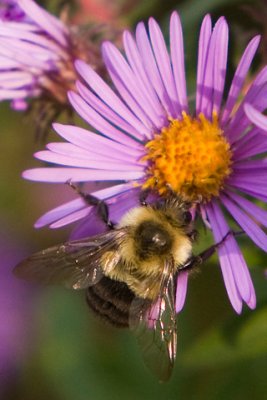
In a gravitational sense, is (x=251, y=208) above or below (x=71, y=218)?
below

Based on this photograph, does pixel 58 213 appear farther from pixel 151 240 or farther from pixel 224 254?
pixel 224 254

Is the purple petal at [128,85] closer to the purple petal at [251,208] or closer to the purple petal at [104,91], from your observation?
the purple petal at [104,91]

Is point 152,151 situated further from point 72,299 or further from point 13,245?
point 13,245

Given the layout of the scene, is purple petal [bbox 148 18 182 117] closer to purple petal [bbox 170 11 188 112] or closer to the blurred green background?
purple petal [bbox 170 11 188 112]

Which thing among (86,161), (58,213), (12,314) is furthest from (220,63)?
(12,314)

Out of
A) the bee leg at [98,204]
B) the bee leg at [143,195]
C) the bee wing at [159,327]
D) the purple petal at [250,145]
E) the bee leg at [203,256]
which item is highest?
the bee leg at [98,204]

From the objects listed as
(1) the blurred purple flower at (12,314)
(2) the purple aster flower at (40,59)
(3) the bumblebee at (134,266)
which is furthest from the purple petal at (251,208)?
(1) the blurred purple flower at (12,314)
